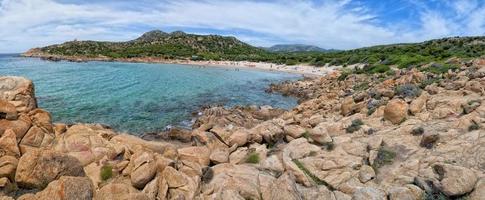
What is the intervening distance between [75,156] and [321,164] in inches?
370

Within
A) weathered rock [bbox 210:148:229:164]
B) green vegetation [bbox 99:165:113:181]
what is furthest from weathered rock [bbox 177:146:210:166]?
green vegetation [bbox 99:165:113:181]

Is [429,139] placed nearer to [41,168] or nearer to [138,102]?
[41,168]

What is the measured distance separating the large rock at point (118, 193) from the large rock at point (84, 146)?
2615 millimetres

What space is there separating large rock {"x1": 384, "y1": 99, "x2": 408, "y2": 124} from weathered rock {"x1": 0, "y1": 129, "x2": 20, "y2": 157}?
54.6 ft

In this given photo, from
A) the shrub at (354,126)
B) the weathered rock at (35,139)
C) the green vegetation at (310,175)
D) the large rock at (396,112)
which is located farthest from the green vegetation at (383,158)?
the weathered rock at (35,139)

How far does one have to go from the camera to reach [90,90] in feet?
153

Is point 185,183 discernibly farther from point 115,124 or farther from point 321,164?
point 115,124

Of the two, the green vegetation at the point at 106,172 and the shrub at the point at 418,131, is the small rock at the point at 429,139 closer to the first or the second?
the shrub at the point at 418,131

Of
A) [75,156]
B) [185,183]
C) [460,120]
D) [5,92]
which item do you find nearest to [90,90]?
[5,92]

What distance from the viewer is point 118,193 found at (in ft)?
34.5

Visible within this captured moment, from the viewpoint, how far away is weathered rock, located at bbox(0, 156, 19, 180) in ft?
35.5

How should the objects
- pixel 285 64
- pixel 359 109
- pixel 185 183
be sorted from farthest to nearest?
pixel 285 64
pixel 359 109
pixel 185 183

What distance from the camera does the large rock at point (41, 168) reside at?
1073 centimetres

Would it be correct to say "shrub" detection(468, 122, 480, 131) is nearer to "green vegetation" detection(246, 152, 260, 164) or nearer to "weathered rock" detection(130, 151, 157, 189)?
"green vegetation" detection(246, 152, 260, 164)
